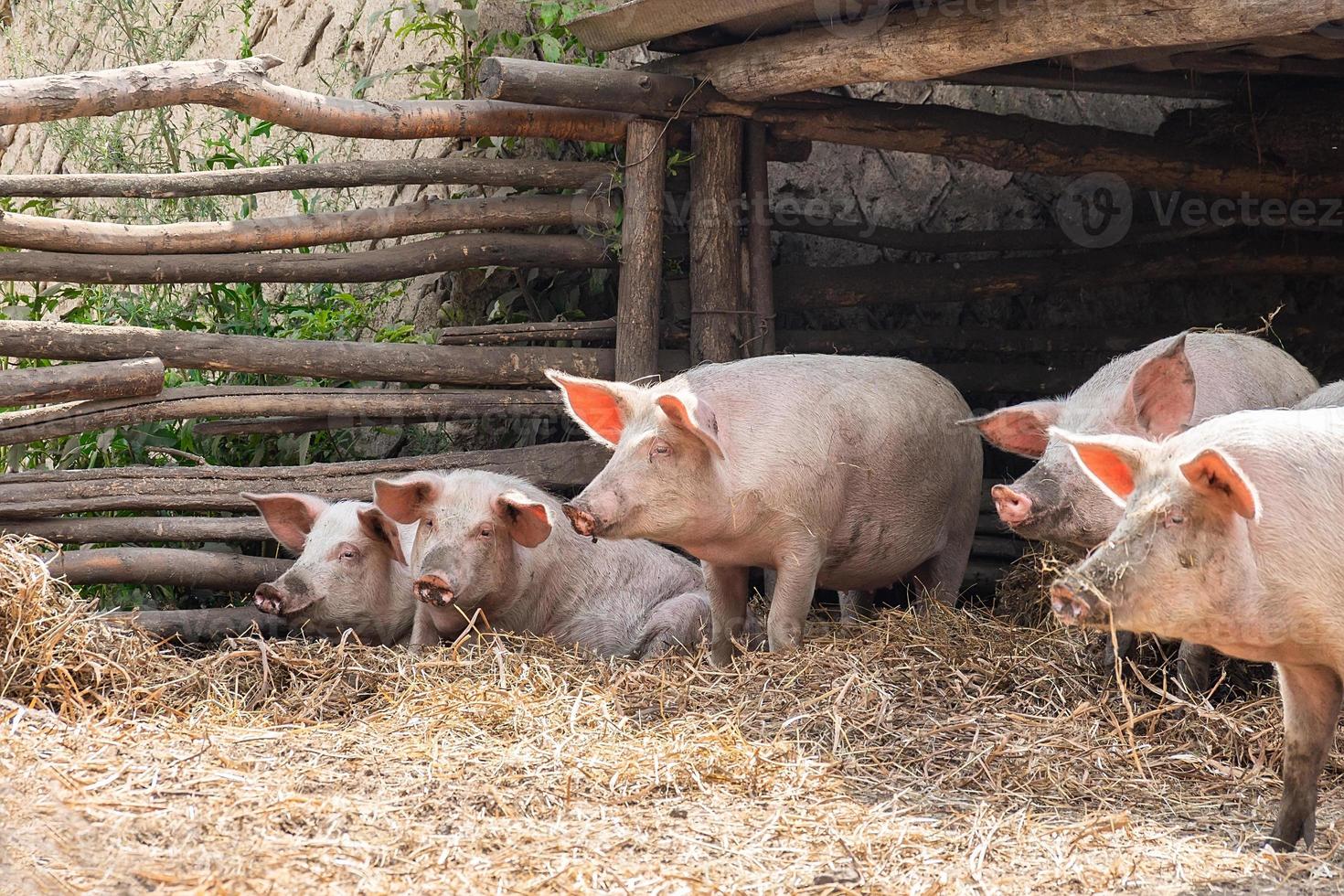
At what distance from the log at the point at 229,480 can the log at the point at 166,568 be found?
17 cm

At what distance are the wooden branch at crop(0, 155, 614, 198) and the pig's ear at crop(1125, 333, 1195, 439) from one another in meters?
2.57

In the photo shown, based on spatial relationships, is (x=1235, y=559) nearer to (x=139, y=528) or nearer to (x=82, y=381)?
(x=82, y=381)

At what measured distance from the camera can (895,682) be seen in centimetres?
432

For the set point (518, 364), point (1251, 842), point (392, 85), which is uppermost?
point (392, 85)

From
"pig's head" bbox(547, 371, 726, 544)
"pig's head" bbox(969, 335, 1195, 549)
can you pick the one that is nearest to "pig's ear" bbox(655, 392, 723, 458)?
"pig's head" bbox(547, 371, 726, 544)

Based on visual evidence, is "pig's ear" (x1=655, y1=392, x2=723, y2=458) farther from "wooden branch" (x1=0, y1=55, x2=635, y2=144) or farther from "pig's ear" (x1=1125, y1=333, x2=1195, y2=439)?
"wooden branch" (x1=0, y1=55, x2=635, y2=144)

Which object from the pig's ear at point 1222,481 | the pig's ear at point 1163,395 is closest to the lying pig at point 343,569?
the pig's ear at point 1163,395

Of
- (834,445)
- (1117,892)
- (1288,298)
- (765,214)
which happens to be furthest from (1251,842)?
(1288,298)

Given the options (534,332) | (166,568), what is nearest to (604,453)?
(534,332)

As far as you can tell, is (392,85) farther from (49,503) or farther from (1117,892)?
(1117,892)

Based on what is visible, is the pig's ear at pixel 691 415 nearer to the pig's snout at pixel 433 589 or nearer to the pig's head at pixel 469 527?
the pig's head at pixel 469 527

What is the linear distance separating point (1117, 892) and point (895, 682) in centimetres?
150

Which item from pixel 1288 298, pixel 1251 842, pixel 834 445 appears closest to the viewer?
pixel 1251 842

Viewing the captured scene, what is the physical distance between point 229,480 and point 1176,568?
12.2 ft
